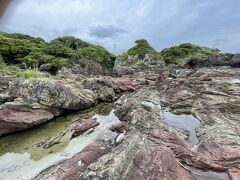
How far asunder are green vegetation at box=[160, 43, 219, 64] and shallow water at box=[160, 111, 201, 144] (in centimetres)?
5439

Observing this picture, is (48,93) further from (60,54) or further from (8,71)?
(60,54)

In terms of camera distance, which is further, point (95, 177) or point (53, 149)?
point (53, 149)

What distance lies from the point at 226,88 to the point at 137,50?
148 ft

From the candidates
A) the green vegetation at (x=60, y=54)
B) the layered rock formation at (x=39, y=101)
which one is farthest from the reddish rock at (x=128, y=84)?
the green vegetation at (x=60, y=54)

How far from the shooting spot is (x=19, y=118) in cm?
1196

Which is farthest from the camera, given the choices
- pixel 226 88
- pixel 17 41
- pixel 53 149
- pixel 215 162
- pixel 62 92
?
pixel 17 41

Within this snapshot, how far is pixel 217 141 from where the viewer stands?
7973 millimetres

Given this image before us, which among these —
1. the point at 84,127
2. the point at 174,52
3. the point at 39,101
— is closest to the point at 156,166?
the point at 84,127

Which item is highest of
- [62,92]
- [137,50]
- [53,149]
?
[137,50]

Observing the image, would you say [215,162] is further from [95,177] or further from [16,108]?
[16,108]

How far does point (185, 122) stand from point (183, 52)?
201ft

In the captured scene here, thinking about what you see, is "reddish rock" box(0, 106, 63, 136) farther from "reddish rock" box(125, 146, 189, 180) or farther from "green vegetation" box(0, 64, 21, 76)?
A: "green vegetation" box(0, 64, 21, 76)

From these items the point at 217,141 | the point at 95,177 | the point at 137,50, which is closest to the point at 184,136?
the point at 217,141

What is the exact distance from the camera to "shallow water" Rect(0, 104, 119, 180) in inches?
340
